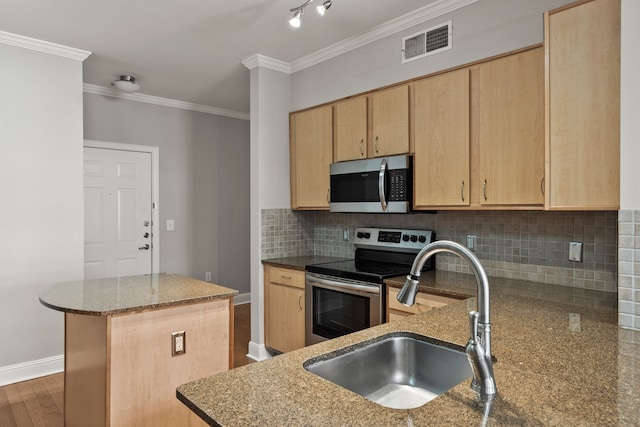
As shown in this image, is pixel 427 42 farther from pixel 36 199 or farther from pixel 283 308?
pixel 36 199

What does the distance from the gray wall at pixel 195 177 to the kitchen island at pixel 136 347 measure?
8.81ft

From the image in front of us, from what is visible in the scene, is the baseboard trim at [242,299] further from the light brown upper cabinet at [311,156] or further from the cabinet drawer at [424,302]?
the cabinet drawer at [424,302]

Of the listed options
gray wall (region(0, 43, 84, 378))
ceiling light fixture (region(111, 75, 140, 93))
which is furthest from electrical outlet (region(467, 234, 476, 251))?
ceiling light fixture (region(111, 75, 140, 93))

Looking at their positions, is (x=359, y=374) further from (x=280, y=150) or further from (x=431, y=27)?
(x=280, y=150)

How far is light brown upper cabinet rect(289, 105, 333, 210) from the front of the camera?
348 cm

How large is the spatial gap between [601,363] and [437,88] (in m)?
1.98

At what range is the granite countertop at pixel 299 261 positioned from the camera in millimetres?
3320

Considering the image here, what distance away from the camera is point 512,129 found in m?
2.33

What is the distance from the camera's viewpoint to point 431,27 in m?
2.78

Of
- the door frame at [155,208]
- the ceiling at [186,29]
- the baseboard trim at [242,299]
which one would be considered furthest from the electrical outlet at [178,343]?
the baseboard trim at [242,299]

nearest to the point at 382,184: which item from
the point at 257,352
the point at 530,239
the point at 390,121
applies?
the point at 390,121

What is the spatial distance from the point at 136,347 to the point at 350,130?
217cm

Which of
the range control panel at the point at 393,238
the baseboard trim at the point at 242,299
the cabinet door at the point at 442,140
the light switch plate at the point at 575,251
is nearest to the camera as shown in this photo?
the light switch plate at the point at 575,251

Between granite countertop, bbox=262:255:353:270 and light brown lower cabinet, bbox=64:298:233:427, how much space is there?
110 cm
